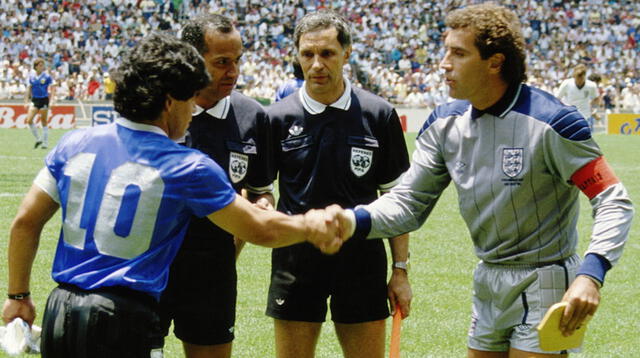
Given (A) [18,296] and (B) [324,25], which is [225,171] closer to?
(B) [324,25]

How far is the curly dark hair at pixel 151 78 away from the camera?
3.35 metres

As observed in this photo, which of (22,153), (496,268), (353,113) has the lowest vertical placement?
(22,153)

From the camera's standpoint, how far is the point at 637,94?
35688mm

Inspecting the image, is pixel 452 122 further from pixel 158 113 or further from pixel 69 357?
pixel 69 357

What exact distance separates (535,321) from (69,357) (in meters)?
1.85

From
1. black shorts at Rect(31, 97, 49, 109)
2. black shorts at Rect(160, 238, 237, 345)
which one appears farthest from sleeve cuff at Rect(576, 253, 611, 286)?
black shorts at Rect(31, 97, 49, 109)

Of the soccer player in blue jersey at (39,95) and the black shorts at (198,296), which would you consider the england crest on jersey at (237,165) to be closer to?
the black shorts at (198,296)

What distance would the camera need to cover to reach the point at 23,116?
3047 cm

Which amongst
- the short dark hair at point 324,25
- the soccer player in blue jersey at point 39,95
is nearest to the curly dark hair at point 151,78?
the short dark hair at point 324,25

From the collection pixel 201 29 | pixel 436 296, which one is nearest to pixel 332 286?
pixel 201 29

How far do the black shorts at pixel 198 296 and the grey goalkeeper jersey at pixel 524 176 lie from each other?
1.22m

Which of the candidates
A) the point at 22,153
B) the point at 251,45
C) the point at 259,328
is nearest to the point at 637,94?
the point at 251,45

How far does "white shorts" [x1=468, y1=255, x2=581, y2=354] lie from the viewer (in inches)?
142

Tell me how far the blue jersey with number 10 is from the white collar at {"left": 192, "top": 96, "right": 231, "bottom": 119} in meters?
1.00
